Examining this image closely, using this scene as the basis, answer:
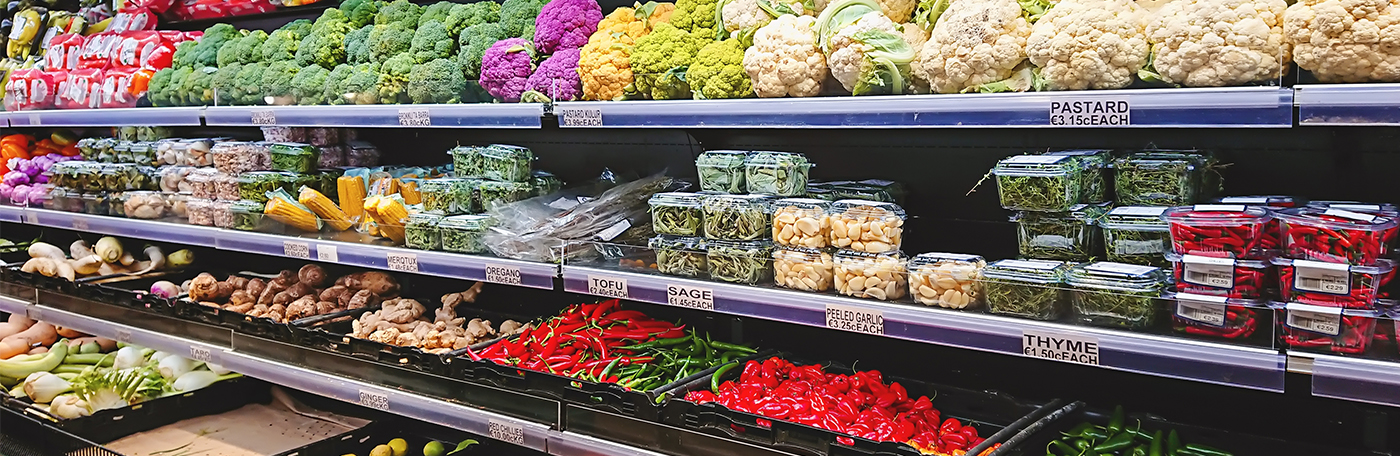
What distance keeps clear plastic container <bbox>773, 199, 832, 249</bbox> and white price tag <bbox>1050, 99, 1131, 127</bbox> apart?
0.61 meters

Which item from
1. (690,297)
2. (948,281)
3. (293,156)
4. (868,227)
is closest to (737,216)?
(690,297)

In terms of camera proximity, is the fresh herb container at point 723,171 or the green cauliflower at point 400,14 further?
the green cauliflower at point 400,14

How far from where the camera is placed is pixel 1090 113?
6.12ft

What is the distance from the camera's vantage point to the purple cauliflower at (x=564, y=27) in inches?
113

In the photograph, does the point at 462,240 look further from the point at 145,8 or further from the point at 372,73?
the point at 145,8

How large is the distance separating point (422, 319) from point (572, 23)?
117 centimetres

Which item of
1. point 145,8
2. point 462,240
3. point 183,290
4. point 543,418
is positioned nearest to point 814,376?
point 543,418

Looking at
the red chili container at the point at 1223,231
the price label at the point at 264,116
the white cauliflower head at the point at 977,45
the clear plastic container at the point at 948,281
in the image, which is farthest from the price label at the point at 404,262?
the red chili container at the point at 1223,231

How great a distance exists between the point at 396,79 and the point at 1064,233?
6.33 ft

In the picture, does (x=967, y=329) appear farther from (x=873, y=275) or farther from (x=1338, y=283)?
(x=1338, y=283)

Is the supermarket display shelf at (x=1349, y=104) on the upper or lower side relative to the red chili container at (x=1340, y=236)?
upper

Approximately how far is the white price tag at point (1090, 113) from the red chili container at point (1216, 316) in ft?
1.07

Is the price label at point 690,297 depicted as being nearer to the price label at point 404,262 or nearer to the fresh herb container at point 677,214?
the fresh herb container at point 677,214

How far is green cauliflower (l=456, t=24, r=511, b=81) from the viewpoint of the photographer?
297cm
